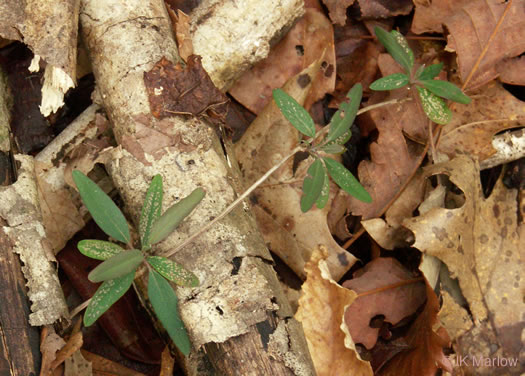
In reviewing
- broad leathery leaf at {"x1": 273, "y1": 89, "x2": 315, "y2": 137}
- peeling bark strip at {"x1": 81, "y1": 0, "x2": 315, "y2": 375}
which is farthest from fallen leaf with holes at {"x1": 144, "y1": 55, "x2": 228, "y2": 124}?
broad leathery leaf at {"x1": 273, "y1": 89, "x2": 315, "y2": 137}

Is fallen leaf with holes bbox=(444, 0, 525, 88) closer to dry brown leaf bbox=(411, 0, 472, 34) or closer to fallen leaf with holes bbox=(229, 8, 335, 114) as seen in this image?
dry brown leaf bbox=(411, 0, 472, 34)

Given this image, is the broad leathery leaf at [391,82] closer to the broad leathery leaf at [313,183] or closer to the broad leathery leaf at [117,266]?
the broad leathery leaf at [313,183]

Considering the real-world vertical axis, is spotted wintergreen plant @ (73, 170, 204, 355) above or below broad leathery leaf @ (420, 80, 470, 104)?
above

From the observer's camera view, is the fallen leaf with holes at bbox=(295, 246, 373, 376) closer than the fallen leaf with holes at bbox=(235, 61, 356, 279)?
Yes

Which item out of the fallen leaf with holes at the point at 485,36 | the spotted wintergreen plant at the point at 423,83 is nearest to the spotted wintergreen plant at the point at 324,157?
the spotted wintergreen plant at the point at 423,83

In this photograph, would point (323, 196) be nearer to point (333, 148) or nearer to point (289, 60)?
point (333, 148)

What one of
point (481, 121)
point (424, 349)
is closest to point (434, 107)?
point (481, 121)
